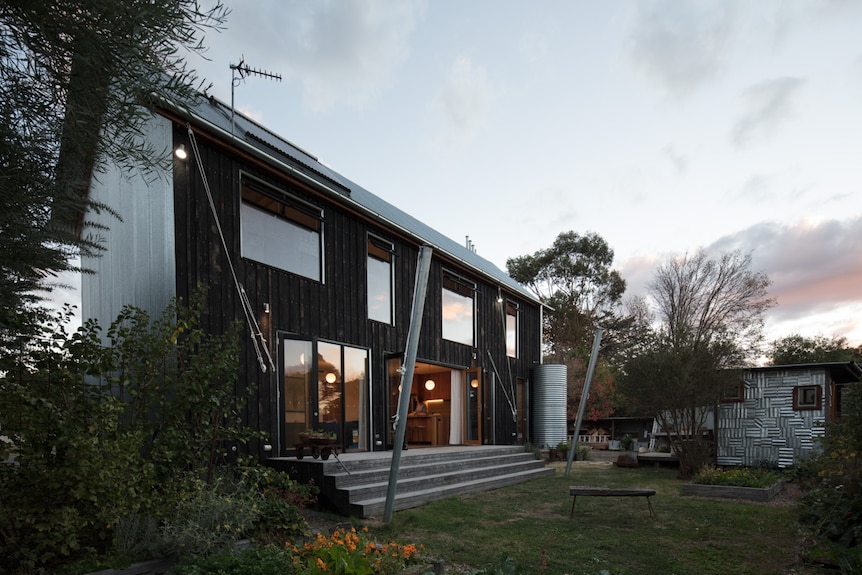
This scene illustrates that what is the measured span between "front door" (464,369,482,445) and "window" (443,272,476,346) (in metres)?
0.95

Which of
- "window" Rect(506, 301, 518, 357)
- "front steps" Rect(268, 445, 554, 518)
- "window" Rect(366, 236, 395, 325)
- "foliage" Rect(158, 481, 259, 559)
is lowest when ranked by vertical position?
"front steps" Rect(268, 445, 554, 518)

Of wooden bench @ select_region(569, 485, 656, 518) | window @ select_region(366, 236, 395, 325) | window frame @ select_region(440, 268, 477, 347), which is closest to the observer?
wooden bench @ select_region(569, 485, 656, 518)

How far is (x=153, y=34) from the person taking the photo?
2373 millimetres

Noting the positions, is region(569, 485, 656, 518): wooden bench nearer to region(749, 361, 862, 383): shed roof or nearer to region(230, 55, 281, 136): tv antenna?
region(749, 361, 862, 383): shed roof

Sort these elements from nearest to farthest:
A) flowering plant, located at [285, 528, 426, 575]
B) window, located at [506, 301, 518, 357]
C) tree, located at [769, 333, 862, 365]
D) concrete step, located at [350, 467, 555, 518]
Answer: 1. flowering plant, located at [285, 528, 426, 575]
2. concrete step, located at [350, 467, 555, 518]
3. window, located at [506, 301, 518, 357]
4. tree, located at [769, 333, 862, 365]

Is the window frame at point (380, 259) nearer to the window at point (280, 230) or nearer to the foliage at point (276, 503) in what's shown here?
the window at point (280, 230)

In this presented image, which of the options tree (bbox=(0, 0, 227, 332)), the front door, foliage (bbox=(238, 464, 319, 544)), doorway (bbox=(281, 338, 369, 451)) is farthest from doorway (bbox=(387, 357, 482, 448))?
tree (bbox=(0, 0, 227, 332))

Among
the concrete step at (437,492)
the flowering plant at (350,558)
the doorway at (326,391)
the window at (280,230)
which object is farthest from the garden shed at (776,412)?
the flowering plant at (350,558)

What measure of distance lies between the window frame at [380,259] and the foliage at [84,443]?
522cm

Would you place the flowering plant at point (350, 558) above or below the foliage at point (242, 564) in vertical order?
above

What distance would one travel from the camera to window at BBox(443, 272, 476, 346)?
1340 cm

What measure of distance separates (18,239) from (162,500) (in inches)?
108

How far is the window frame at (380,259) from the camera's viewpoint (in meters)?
10.6

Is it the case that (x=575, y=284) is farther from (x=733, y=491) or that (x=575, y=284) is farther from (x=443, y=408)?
(x=733, y=491)
